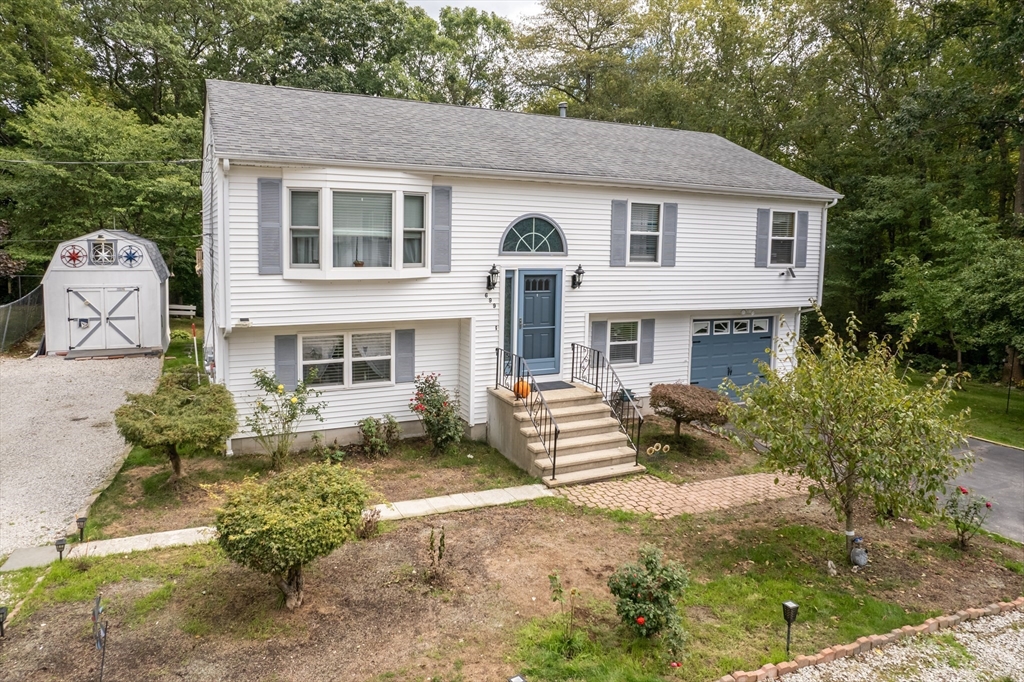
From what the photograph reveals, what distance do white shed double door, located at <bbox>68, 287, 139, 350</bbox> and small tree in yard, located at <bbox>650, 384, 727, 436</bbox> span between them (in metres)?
16.7

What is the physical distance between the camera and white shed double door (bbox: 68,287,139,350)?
19094 millimetres

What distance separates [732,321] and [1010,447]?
6032mm

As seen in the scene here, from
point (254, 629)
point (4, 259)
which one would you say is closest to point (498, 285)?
point (254, 629)

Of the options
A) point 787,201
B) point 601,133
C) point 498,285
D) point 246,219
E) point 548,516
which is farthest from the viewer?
point 601,133

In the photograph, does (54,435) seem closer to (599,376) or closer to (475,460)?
(475,460)

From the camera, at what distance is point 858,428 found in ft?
22.3

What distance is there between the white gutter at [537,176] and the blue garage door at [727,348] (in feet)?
10.1

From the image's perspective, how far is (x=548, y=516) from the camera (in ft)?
28.9

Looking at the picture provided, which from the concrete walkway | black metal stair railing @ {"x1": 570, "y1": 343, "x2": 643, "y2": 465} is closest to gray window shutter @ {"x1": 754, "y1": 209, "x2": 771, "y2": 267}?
black metal stair railing @ {"x1": 570, "y1": 343, "x2": 643, "y2": 465}

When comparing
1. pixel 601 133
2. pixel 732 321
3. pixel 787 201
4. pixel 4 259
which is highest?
pixel 601 133

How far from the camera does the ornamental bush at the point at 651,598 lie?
5.64 meters

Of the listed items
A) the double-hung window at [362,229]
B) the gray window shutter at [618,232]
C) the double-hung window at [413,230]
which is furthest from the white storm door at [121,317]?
the gray window shutter at [618,232]

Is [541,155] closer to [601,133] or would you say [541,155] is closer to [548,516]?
[601,133]

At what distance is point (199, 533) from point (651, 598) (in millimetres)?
5631
